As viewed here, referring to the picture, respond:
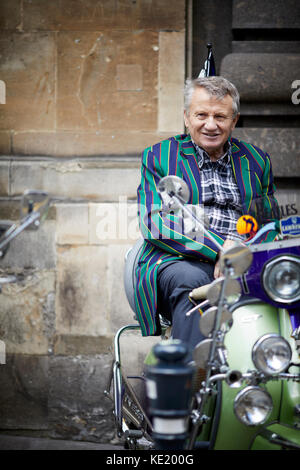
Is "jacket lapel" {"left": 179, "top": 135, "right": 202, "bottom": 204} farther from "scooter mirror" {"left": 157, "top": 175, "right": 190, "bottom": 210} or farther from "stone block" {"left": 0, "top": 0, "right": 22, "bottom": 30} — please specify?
"stone block" {"left": 0, "top": 0, "right": 22, "bottom": 30}

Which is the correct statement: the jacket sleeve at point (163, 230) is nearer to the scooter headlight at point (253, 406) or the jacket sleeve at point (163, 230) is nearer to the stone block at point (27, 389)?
the scooter headlight at point (253, 406)

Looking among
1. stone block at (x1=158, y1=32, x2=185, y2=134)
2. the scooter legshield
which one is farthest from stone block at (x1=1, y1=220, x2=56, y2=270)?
the scooter legshield

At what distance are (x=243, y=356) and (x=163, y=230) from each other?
0.58 m

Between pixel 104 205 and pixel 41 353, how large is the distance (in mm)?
977

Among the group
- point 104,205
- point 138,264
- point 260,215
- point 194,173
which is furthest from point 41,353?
point 260,215

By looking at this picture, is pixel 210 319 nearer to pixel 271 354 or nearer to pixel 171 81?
pixel 271 354

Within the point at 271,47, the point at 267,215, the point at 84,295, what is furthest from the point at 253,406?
the point at 271,47

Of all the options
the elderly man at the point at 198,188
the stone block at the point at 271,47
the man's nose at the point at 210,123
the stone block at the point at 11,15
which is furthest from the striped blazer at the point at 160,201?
the stone block at the point at 11,15

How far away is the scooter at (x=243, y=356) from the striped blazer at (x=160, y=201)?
29 centimetres

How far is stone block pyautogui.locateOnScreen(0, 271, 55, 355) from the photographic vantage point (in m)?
3.82

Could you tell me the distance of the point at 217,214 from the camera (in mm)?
2424

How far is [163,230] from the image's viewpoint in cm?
229

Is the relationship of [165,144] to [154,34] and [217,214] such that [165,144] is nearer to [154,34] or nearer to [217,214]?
[217,214]

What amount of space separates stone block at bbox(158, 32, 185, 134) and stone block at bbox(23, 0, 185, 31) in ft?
0.27
